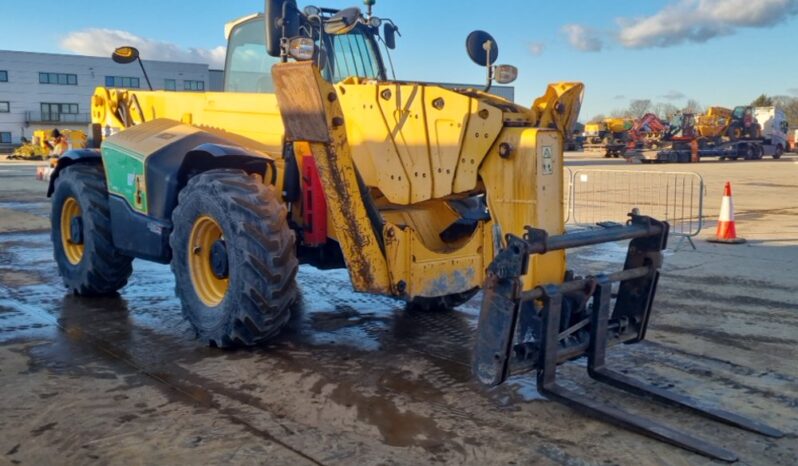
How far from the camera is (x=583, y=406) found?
14.0 ft

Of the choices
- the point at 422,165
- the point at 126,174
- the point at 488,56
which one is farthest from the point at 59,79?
the point at 422,165

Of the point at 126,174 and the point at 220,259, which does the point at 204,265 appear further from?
the point at 126,174

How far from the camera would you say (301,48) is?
196 inches

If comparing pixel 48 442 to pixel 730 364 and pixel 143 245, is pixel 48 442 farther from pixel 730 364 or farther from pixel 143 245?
pixel 730 364

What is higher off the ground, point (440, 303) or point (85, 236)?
point (85, 236)

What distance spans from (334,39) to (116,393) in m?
3.26

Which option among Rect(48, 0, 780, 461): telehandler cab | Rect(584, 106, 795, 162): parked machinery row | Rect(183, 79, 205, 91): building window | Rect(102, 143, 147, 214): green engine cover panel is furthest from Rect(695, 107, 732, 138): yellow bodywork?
Rect(183, 79, 205, 91): building window

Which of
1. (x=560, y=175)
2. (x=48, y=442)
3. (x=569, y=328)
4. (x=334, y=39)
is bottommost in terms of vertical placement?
(x=48, y=442)

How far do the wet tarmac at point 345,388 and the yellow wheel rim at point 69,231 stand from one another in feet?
1.49

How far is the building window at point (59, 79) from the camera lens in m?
68.4

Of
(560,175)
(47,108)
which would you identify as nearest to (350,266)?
(560,175)

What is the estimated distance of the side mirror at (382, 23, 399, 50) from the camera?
6813 millimetres

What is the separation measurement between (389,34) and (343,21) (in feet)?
3.42

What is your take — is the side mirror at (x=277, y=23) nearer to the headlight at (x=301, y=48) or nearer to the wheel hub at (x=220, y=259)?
the headlight at (x=301, y=48)
